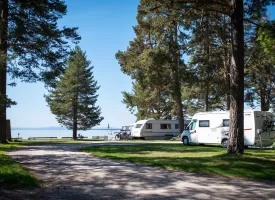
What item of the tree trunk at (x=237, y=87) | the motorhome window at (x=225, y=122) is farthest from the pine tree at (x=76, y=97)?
the tree trunk at (x=237, y=87)

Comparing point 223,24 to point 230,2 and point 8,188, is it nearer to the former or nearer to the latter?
point 230,2

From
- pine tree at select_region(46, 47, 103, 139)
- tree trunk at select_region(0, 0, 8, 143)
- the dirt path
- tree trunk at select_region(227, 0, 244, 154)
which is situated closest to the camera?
the dirt path

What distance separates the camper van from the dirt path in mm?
25386

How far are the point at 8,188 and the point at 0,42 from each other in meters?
15.7

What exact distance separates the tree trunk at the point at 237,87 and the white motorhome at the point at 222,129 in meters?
5.69

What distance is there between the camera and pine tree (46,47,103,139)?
43562 millimetres

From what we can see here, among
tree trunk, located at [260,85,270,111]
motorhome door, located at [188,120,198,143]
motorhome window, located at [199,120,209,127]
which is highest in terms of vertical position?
tree trunk, located at [260,85,270,111]

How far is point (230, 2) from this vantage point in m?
12.5

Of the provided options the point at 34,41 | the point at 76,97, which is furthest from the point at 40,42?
the point at 76,97

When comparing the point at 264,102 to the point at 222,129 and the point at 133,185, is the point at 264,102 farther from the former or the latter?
the point at 133,185

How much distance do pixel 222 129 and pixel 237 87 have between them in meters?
8.90

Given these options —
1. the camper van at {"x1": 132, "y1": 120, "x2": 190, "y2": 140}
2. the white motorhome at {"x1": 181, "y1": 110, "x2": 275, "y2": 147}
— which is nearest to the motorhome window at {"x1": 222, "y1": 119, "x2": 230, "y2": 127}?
the white motorhome at {"x1": 181, "y1": 110, "x2": 275, "y2": 147}

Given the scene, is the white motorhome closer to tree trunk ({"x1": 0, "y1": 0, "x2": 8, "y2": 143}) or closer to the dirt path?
the dirt path

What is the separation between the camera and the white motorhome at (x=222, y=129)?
18.5 meters
